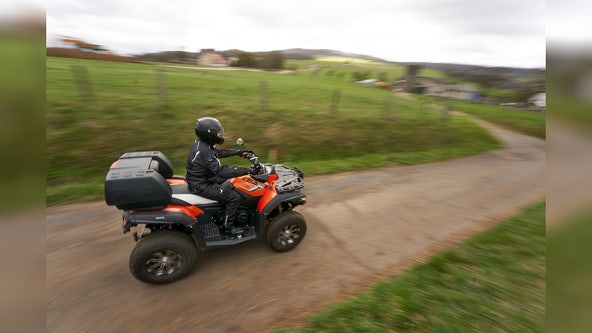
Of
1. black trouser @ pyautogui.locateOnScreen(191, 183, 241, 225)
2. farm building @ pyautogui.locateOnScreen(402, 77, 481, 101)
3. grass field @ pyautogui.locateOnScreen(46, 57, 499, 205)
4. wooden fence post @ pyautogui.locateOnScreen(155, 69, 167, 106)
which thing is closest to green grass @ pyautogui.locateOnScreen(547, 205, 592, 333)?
black trouser @ pyautogui.locateOnScreen(191, 183, 241, 225)

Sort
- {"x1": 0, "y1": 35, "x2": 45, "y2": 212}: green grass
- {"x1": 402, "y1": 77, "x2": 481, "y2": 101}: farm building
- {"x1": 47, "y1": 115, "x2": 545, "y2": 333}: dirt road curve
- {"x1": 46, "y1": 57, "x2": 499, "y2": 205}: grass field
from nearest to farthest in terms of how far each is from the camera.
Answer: {"x1": 0, "y1": 35, "x2": 45, "y2": 212}: green grass
{"x1": 47, "y1": 115, "x2": 545, "y2": 333}: dirt road curve
{"x1": 46, "y1": 57, "x2": 499, "y2": 205}: grass field
{"x1": 402, "y1": 77, "x2": 481, "y2": 101}: farm building

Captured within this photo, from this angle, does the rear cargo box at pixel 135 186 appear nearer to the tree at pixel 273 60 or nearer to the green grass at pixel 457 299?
the green grass at pixel 457 299

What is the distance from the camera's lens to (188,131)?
1032 cm

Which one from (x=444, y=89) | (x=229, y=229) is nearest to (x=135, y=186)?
(x=229, y=229)

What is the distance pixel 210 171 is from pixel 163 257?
1378 millimetres

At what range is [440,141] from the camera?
1421cm

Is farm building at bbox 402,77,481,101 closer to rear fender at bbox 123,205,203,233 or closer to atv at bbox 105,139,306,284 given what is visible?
atv at bbox 105,139,306,284

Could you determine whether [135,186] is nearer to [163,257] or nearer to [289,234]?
[163,257]

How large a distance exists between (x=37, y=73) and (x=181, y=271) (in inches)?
141

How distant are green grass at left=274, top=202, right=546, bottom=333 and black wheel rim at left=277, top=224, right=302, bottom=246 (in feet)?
4.72

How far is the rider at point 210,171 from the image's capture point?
167 inches

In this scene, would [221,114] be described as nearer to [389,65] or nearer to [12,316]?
[12,316]

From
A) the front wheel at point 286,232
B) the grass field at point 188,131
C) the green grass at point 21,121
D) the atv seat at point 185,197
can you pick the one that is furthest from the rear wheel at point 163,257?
the grass field at point 188,131

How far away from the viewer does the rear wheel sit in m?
3.84
